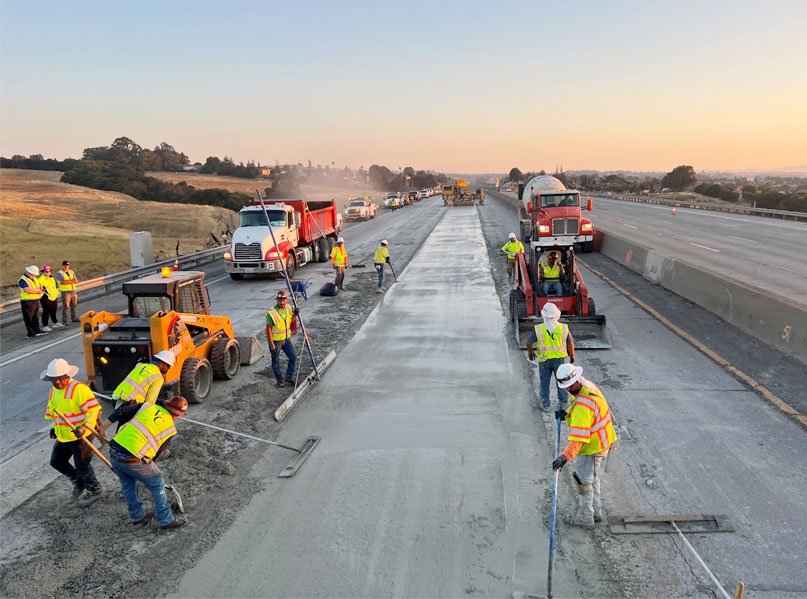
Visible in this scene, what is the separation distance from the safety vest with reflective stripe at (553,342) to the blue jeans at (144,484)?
521 centimetres

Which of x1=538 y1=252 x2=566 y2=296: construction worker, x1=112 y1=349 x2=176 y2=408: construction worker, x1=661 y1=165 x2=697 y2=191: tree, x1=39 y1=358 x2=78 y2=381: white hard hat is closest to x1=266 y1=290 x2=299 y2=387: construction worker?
x1=112 y1=349 x2=176 y2=408: construction worker

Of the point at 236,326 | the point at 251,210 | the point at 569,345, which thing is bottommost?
the point at 236,326

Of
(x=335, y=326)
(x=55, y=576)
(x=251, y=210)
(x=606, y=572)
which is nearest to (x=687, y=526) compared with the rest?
(x=606, y=572)

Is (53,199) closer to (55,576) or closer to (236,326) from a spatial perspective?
(236,326)

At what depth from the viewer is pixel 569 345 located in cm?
811

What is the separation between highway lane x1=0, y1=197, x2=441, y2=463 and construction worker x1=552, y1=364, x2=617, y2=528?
24.0ft

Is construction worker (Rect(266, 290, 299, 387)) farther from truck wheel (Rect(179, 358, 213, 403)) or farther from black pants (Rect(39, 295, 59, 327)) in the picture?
black pants (Rect(39, 295, 59, 327))

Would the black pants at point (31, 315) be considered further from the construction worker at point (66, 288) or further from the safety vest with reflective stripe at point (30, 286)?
the construction worker at point (66, 288)

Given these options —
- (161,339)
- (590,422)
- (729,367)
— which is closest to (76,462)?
(161,339)

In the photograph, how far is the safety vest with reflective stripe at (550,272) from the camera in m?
12.9

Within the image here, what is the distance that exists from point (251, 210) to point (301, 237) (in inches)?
105

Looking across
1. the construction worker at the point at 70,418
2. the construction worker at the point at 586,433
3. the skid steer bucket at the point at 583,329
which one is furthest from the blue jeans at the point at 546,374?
the construction worker at the point at 70,418

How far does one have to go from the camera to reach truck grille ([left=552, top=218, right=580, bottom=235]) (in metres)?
21.4

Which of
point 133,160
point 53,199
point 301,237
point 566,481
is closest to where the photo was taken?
point 566,481
